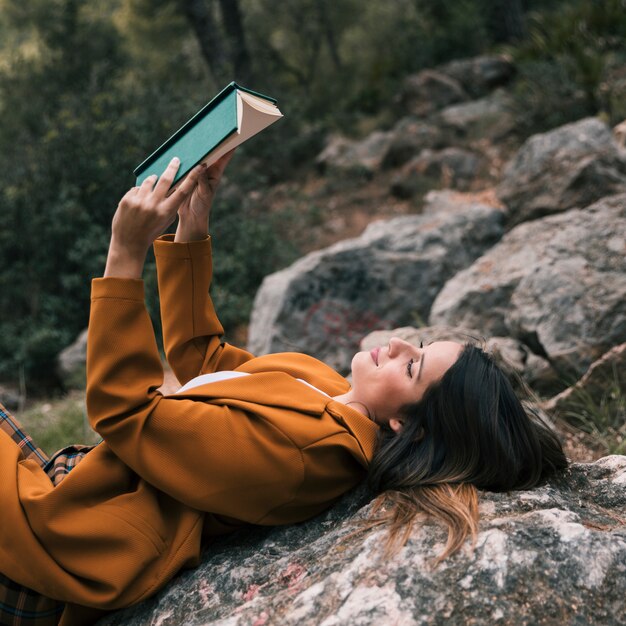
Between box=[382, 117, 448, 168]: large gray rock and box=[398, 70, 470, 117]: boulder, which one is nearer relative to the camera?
box=[382, 117, 448, 168]: large gray rock

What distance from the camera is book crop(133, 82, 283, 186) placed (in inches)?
79.3

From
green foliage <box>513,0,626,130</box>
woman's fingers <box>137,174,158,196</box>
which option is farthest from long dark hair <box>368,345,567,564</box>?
green foliage <box>513,0,626,130</box>

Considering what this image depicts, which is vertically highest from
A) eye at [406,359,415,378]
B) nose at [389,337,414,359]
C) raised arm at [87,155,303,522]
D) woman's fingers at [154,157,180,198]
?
woman's fingers at [154,157,180,198]

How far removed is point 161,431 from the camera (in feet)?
6.80

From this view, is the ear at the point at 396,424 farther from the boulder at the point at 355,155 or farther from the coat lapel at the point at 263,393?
the boulder at the point at 355,155

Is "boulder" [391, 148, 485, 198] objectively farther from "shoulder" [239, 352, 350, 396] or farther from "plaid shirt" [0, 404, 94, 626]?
"plaid shirt" [0, 404, 94, 626]

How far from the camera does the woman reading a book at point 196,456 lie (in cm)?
208

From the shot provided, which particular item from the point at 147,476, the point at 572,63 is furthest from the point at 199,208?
the point at 572,63

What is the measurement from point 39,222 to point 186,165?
7499 millimetres

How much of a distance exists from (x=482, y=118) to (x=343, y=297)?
7274 mm

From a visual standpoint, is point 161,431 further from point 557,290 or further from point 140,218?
point 557,290

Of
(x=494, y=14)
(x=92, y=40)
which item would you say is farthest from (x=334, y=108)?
(x=92, y=40)

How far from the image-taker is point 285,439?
2.13 metres

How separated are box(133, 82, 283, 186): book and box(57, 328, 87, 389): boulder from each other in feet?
19.0
